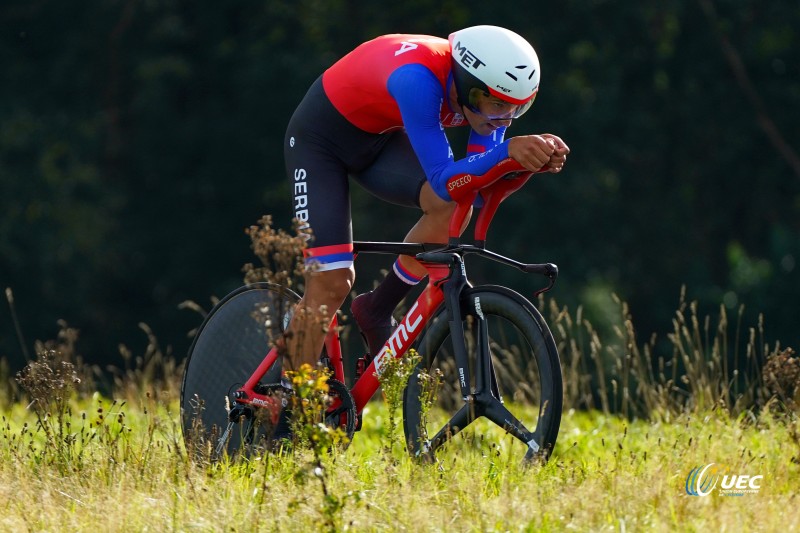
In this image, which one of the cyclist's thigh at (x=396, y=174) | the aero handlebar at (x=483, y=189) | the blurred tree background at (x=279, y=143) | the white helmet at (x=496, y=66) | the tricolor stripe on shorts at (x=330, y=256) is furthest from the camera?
the blurred tree background at (x=279, y=143)

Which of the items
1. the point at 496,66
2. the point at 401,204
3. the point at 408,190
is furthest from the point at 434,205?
the point at 496,66

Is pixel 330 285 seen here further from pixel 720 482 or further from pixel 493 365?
pixel 720 482

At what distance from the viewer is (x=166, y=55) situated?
25.6 m

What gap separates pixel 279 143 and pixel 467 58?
65.1 feet

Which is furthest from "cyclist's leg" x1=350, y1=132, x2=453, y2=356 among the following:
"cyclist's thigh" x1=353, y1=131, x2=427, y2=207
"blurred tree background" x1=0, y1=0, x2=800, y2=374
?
"blurred tree background" x1=0, y1=0, x2=800, y2=374

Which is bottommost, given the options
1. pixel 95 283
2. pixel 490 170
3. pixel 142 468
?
pixel 95 283

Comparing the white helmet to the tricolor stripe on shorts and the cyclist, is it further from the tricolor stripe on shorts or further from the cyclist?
the tricolor stripe on shorts

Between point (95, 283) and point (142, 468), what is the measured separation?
770 inches

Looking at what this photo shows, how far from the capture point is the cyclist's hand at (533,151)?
16.2 feet

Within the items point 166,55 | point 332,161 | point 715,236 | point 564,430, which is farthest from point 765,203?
point 332,161

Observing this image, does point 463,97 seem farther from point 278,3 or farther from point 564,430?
point 278,3

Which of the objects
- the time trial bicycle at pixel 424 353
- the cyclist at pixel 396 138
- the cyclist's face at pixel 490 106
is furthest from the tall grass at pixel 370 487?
the cyclist's face at pixel 490 106

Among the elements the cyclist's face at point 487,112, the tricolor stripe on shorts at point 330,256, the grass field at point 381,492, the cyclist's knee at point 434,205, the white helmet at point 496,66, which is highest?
the white helmet at point 496,66

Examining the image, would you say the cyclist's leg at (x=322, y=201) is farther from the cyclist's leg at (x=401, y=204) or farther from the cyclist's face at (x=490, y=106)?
the cyclist's face at (x=490, y=106)
